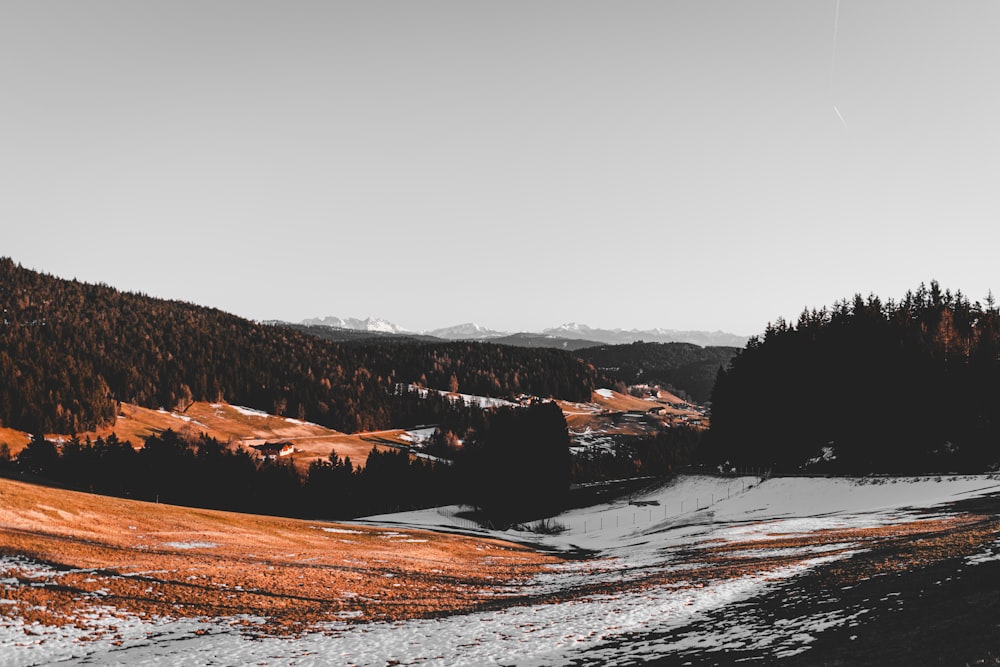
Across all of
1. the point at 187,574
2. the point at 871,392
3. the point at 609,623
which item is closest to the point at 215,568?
the point at 187,574

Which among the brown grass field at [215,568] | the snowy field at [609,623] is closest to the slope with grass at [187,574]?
the brown grass field at [215,568]

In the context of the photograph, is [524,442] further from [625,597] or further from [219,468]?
[625,597]

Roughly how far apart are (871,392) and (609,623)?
71.6 meters

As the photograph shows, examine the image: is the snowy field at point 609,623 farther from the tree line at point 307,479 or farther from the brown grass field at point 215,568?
the tree line at point 307,479

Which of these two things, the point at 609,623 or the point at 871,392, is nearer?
the point at 609,623

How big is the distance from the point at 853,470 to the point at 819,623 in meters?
70.5

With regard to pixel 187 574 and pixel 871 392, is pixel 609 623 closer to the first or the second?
pixel 187 574

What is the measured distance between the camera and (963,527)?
113 feet

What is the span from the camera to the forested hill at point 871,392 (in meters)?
73.1

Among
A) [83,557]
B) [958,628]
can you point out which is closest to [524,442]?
[83,557]

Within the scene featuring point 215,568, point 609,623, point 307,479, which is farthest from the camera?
point 307,479

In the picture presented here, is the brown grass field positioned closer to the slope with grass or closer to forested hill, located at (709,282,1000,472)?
the slope with grass

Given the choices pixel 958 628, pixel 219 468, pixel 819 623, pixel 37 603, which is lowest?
pixel 219 468

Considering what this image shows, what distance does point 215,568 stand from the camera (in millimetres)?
34656
